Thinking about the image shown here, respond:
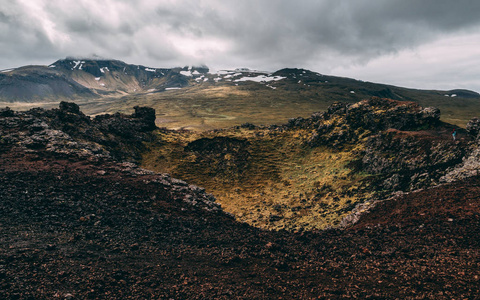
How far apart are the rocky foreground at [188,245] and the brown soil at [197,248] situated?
0.25 feet

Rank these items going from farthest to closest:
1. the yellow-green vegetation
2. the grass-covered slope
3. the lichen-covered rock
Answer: the yellow-green vegetation < the grass-covered slope < the lichen-covered rock

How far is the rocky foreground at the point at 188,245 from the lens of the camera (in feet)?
41.2

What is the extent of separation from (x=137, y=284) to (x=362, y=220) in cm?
2200

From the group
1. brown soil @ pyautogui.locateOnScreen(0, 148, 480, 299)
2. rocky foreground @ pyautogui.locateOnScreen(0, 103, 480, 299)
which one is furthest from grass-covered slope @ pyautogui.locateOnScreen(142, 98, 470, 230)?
brown soil @ pyautogui.locateOnScreen(0, 148, 480, 299)

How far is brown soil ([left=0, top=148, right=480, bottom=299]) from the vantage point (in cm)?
1249

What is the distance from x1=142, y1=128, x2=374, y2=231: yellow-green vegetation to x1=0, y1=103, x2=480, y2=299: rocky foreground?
10.1m

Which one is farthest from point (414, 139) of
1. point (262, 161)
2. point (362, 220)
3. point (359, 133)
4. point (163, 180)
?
point (163, 180)

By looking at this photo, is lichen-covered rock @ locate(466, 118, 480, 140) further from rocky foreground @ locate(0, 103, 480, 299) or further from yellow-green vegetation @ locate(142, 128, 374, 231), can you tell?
yellow-green vegetation @ locate(142, 128, 374, 231)

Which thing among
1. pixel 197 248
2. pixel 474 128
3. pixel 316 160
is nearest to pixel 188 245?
pixel 197 248

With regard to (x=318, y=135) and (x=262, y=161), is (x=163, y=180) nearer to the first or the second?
(x=262, y=161)

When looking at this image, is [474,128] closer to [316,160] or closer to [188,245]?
[316,160]

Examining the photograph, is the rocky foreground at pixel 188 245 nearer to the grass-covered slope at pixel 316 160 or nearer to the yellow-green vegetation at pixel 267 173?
the grass-covered slope at pixel 316 160

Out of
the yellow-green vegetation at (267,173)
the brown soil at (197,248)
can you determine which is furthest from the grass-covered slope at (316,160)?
the brown soil at (197,248)

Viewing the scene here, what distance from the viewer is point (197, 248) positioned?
18.1m
